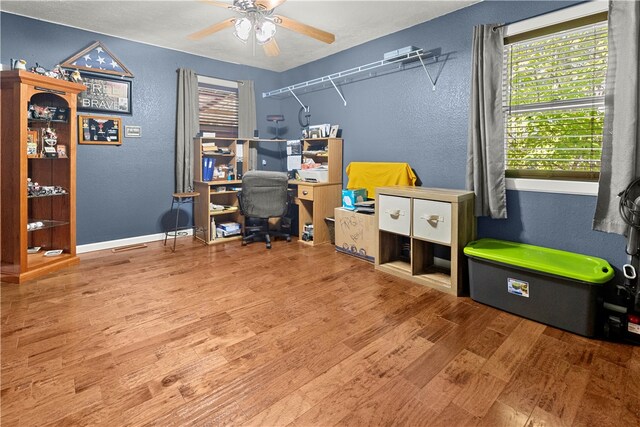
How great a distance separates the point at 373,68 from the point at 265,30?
1630 mm

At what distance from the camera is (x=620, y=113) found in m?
2.21

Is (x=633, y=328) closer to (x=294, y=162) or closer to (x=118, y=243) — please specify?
(x=294, y=162)

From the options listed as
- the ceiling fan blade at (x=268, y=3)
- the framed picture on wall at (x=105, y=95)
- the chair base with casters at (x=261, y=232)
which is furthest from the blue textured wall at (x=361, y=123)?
the ceiling fan blade at (x=268, y=3)

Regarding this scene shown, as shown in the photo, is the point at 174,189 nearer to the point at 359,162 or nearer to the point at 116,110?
the point at 116,110

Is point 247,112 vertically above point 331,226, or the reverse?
point 247,112

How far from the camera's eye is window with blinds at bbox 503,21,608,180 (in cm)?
247

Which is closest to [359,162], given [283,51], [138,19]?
[283,51]

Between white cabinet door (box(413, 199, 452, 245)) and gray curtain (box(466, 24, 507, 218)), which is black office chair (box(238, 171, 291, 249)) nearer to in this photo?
white cabinet door (box(413, 199, 452, 245))

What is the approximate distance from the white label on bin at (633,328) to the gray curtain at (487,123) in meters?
1.10

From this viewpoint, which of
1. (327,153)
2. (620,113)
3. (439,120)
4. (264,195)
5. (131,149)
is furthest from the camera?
(327,153)

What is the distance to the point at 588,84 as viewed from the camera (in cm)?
249

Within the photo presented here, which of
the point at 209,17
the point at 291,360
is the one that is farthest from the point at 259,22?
the point at 291,360

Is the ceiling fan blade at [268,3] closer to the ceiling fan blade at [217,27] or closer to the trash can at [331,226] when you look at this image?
the ceiling fan blade at [217,27]

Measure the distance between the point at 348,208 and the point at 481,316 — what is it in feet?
6.28
